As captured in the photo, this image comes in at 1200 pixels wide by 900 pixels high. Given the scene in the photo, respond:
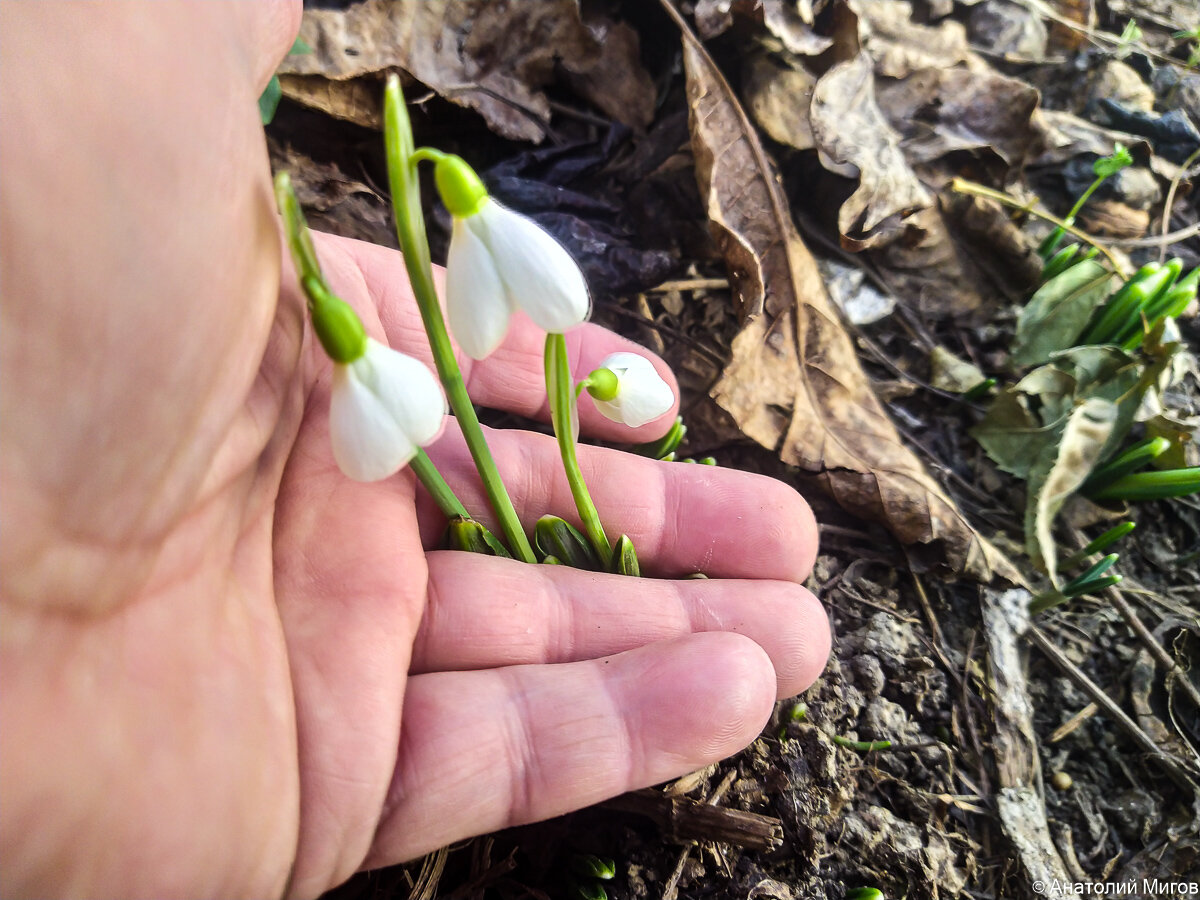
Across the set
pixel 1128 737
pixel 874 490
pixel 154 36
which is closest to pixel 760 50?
pixel 874 490

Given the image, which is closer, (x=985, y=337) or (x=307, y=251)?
(x=307, y=251)

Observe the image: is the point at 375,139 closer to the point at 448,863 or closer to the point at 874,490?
the point at 874,490

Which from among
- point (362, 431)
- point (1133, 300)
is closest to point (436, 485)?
point (362, 431)

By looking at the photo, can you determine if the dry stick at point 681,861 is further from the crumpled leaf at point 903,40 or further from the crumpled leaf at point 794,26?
the crumpled leaf at point 903,40

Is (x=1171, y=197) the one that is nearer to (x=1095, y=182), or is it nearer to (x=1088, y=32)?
(x=1095, y=182)

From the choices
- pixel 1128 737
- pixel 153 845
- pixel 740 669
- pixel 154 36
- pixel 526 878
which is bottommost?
pixel 1128 737

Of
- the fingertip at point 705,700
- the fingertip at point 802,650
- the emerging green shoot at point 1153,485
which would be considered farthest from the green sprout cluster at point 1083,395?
the fingertip at point 705,700

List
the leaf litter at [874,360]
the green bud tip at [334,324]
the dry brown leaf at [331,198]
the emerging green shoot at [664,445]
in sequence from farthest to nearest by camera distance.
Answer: the dry brown leaf at [331,198], the emerging green shoot at [664,445], the leaf litter at [874,360], the green bud tip at [334,324]
